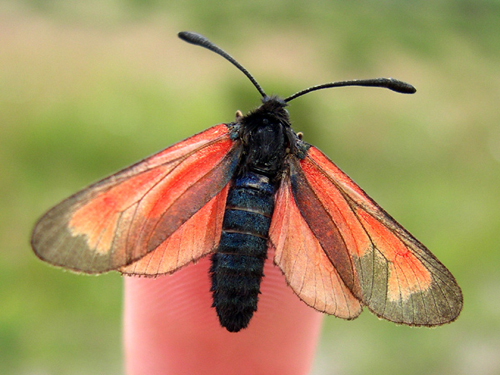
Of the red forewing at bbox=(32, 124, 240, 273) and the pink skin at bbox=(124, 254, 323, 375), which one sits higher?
the red forewing at bbox=(32, 124, 240, 273)

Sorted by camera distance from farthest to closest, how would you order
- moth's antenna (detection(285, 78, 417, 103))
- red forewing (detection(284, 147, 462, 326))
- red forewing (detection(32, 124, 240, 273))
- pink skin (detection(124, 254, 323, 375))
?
1. pink skin (detection(124, 254, 323, 375))
2. moth's antenna (detection(285, 78, 417, 103))
3. red forewing (detection(284, 147, 462, 326))
4. red forewing (detection(32, 124, 240, 273))

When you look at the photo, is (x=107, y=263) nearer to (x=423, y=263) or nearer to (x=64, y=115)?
(x=423, y=263)

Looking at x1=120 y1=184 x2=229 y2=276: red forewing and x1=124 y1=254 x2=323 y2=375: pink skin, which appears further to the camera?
x1=124 y1=254 x2=323 y2=375: pink skin

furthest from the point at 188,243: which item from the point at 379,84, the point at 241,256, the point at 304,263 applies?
the point at 379,84

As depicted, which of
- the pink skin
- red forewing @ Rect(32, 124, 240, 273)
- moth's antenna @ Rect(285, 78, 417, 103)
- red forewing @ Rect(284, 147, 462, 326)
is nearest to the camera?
red forewing @ Rect(32, 124, 240, 273)

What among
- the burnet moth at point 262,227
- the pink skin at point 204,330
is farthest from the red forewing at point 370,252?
the pink skin at point 204,330

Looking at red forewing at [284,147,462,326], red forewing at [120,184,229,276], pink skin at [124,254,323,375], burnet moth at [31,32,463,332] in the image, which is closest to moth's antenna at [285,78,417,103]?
burnet moth at [31,32,463,332]

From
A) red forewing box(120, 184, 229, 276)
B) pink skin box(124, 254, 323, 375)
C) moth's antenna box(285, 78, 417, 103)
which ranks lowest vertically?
pink skin box(124, 254, 323, 375)

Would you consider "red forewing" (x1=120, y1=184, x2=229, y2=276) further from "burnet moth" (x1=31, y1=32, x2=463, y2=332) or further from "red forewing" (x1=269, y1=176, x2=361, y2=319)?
"red forewing" (x1=269, y1=176, x2=361, y2=319)
